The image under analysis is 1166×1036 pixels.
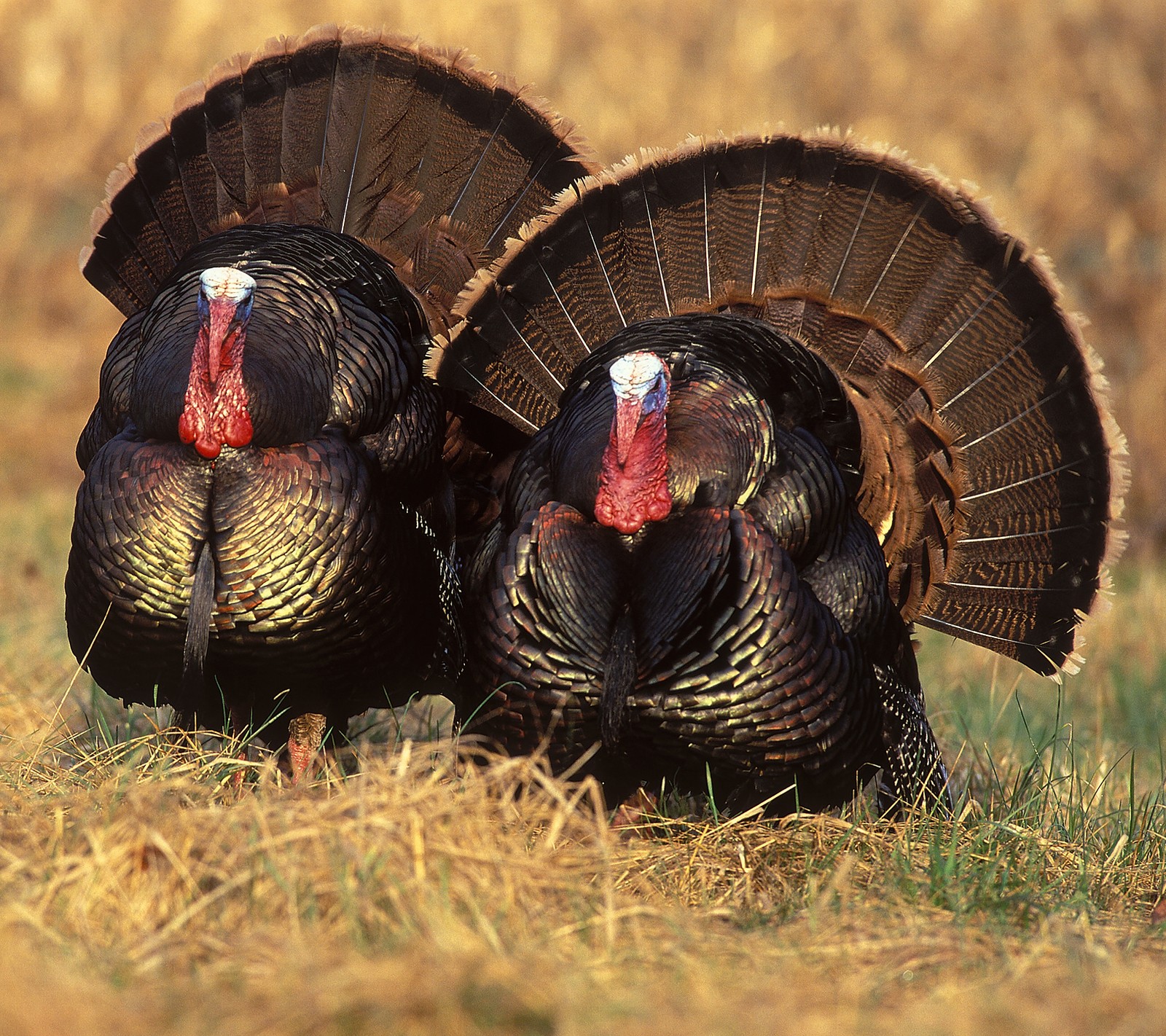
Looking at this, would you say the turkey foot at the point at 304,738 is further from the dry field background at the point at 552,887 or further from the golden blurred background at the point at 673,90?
the golden blurred background at the point at 673,90

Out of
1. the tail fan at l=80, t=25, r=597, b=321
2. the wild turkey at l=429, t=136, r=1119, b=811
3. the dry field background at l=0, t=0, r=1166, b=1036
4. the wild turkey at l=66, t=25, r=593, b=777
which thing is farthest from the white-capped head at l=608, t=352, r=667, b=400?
the tail fan at l=80, t=25, r=597, b=321

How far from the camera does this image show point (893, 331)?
4.07 m

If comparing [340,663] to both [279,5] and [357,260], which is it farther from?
[279,5]

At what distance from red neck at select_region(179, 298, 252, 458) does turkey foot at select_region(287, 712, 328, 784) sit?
3.01 ft

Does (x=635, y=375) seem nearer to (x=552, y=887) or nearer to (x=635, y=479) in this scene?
(x=635, y=479)

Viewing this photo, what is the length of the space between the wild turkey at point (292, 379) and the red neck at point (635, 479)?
2.20 feet

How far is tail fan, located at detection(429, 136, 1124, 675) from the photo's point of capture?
3.89m

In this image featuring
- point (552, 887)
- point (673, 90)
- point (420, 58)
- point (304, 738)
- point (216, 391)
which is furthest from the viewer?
point (673, 90)

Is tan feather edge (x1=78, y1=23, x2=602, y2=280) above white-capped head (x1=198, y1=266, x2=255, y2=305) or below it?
above

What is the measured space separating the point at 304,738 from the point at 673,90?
8139 millimetres

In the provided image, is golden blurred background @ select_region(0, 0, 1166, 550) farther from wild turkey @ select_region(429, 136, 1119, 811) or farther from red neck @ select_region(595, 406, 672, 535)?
red neck @ select_region(595, 406, 672, 535)

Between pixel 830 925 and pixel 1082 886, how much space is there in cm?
70

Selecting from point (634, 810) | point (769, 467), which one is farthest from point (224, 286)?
point (634, 810)

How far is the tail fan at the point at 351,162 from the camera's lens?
430 cm
